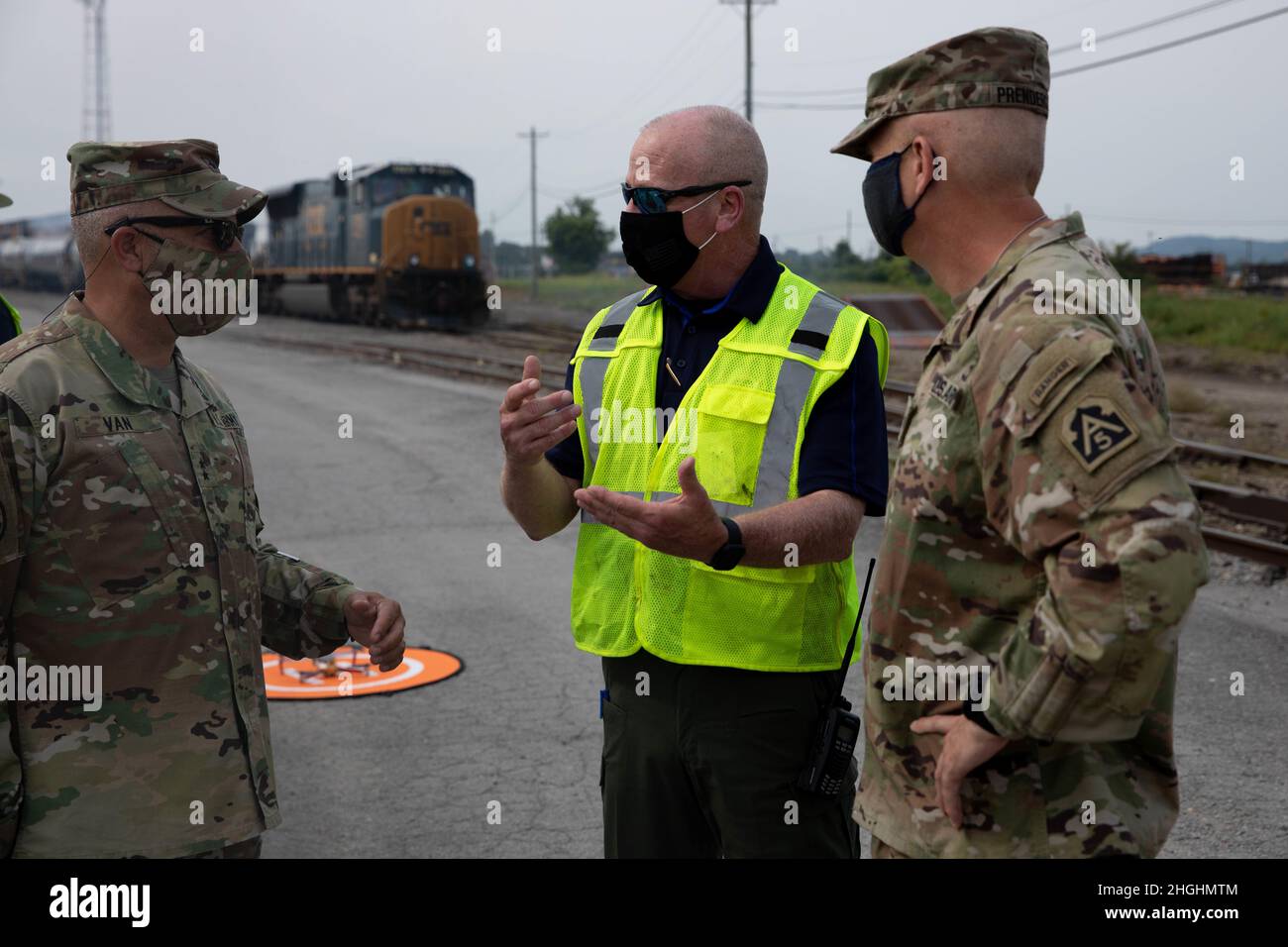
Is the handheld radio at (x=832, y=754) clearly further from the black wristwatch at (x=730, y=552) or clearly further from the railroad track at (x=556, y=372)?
the railroad track at (x=556, y=372)

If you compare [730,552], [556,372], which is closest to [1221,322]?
[556,372]

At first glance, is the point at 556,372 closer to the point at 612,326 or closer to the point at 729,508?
the point at 612,326

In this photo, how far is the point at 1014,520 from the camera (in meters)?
2.18

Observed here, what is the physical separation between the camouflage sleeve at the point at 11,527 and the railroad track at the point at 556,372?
409cm

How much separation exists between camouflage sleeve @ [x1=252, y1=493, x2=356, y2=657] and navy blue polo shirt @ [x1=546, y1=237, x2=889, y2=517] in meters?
0.66

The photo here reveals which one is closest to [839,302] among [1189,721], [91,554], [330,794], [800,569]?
[800,569]

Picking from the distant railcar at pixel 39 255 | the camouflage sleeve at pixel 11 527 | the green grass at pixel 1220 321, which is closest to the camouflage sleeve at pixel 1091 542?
the camouflage sleeve at pixel 11 527

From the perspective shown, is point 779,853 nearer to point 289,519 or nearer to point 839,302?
point 839,302

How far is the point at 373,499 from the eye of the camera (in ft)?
38.4

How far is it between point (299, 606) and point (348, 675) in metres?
3.85

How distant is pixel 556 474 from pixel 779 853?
106 cm

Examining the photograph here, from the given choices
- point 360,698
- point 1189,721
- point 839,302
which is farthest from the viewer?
point 360,698

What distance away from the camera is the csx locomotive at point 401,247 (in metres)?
31.7

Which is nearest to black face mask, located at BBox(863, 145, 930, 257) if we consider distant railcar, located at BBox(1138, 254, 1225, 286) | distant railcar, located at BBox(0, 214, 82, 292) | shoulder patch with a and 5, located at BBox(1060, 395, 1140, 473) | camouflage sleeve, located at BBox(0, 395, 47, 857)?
shoulder patch with a and 5, located at BBox(1060, 395, 1140, 473)
